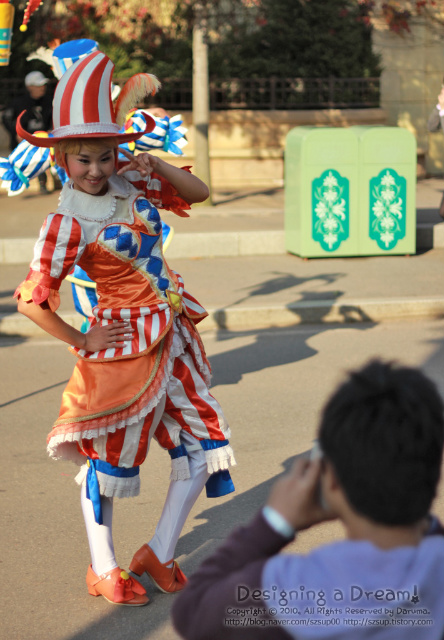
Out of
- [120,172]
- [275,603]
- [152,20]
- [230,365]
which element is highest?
[152,20]

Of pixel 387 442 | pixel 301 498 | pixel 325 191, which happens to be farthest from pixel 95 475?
pixel 325 191

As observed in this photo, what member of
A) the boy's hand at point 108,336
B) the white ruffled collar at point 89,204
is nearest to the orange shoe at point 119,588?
the boy's hand at point 108,336

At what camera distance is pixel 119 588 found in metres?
3.39

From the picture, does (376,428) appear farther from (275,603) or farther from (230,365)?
(230,365)

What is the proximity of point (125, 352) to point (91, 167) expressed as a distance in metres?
0.64

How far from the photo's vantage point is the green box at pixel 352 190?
980 centimetres

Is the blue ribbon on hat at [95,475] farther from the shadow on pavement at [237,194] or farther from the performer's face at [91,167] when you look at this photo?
the shadow on pavement at [237,194]

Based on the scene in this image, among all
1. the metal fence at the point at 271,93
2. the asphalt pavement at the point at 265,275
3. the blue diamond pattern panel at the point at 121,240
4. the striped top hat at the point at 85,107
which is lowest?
the asphalt pavement at the point at 265,275

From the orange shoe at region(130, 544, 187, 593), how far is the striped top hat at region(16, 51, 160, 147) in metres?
1.49

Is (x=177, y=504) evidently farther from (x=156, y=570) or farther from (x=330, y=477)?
(x=330, y=477)

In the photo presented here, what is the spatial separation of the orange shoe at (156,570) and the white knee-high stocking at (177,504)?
0.07 feet

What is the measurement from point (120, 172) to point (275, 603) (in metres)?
2.11

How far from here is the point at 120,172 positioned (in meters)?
3.35

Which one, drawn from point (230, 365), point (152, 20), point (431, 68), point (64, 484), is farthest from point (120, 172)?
point (431, 68)
